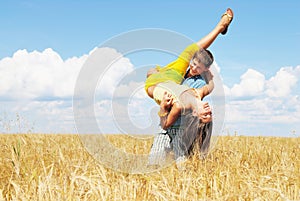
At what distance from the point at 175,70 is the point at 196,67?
234 millimetres

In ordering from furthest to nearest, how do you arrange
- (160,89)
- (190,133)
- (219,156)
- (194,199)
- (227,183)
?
1. (219,156)
2. (190,133)
3. (160,89)
4. (227,183)
5. (194,199)

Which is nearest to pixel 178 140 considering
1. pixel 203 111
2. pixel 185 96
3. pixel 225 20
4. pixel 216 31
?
pixel 203 111

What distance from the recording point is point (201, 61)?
172 inches

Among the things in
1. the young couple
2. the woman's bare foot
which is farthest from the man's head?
the woman's bare foot

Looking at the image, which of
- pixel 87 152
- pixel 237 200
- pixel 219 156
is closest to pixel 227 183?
pixel 237 200

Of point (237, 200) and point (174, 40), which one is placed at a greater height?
point (174, 40)

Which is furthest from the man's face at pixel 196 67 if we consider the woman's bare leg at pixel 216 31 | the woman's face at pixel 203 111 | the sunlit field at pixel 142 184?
the sunlit field at pixel 142 184

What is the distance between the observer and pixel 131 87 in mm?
4191

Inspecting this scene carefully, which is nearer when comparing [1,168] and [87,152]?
[1,168]

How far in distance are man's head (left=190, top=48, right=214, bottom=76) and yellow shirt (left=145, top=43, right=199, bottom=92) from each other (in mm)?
51

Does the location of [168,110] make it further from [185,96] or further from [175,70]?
[175,70]

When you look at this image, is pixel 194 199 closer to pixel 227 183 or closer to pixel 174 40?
pixel 227 183

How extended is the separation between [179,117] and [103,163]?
104 centimetres

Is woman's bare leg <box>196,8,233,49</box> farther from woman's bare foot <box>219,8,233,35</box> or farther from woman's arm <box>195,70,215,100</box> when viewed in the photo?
woman's arm <box>195,70,215,100</box>
